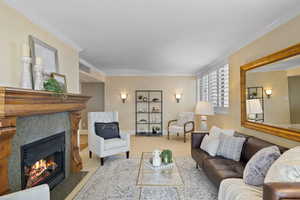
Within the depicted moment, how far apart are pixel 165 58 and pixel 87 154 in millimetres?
3172

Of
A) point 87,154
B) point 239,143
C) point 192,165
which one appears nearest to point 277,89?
point 239,143

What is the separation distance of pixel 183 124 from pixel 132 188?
3928 mm

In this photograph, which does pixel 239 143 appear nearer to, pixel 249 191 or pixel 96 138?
pixel 249 191

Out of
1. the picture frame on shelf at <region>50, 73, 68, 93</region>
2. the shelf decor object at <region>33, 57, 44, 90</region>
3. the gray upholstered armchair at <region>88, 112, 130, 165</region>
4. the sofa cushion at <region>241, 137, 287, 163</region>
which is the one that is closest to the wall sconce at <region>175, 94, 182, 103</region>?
the gray upholstered armchair at <region>88, 112, 130, 165</region>

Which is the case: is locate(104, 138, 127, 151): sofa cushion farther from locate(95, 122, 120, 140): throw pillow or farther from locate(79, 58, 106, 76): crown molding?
locate(79, 58, 106, 76): crown molding

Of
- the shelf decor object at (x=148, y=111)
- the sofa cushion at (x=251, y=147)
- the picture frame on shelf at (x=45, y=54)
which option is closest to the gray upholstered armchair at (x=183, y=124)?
the shelf decor object at (x=148, y=111)

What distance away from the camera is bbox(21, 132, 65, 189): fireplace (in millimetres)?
2106

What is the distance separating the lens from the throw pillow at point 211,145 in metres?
2.93

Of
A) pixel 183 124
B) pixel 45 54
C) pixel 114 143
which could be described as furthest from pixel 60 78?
pixel 183 124

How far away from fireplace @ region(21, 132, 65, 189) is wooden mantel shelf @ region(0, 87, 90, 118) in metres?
0.47

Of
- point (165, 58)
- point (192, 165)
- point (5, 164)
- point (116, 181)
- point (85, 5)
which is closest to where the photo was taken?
point (5, 164)

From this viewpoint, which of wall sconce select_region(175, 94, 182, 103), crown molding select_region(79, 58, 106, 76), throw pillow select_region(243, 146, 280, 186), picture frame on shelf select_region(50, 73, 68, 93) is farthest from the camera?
wall sconce select_region(175, 94, 182, 103)

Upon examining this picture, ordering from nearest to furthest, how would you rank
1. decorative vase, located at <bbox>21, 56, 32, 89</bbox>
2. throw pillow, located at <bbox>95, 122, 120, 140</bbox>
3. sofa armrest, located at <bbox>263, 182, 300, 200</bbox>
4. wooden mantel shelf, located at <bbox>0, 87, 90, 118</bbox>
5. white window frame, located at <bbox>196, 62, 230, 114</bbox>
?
sofa armrest, located at <bbox>263, 182, 300, 200</bbox> → wooden mantel shelf, located at <bbox>0, 87, 90, 118</bbox> → decorative vase, located at <bbox>21, 56, 32, 89</bbox> → throw pillow, located at <bbox>95, 122, 120, 140</bbox> → white window frame, located at <bbox>196, 62, 230, 114</bbox>

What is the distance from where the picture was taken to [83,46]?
12.4 ft
